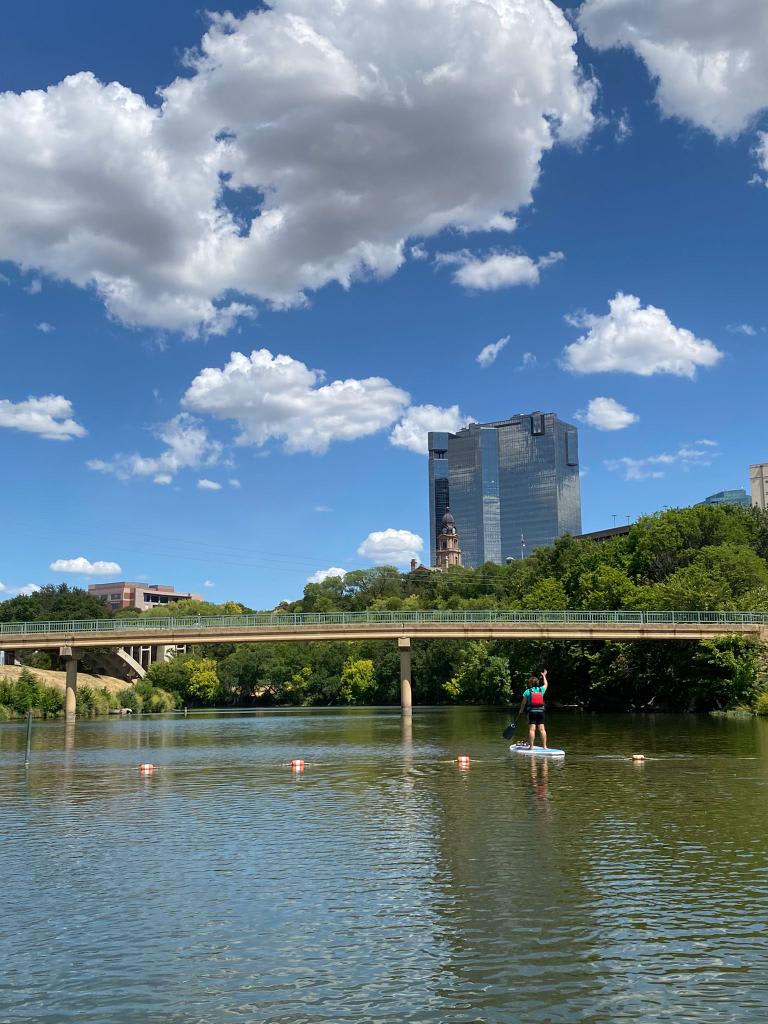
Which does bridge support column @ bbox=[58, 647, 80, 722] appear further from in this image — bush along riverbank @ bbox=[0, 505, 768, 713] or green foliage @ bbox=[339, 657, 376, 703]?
green foliage @ bbox=[339, 657, 376, 703]

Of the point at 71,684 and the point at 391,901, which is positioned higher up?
the point at 391,901

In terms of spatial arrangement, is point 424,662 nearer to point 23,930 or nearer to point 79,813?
point 79,813

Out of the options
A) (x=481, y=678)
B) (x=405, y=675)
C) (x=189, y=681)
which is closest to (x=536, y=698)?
(x=405, y=675)

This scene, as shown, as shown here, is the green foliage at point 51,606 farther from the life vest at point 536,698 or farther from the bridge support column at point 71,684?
the life vest at point 536,698

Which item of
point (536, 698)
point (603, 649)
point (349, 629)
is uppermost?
point (349, 629)

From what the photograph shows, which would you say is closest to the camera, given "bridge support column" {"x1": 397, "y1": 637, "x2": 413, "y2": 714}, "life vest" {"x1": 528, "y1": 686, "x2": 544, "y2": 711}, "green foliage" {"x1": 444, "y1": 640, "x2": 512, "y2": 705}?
"life vest" {"x1": 528, "y1": 686, "x2": 544, "y2": 711}

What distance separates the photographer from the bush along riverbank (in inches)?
3061

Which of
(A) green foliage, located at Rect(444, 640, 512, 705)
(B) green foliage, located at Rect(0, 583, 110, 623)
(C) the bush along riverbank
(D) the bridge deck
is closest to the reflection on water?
(D) the bridge deck

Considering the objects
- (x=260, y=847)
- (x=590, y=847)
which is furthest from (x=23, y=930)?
(x=590, y=847)

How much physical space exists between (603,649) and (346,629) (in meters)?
24.3

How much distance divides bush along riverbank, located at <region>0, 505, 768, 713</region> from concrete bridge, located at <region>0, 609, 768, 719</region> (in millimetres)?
4308

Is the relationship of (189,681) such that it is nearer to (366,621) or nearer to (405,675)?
(405,675)

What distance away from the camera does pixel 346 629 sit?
8344 cm

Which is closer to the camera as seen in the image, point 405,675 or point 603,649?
point 603,649
